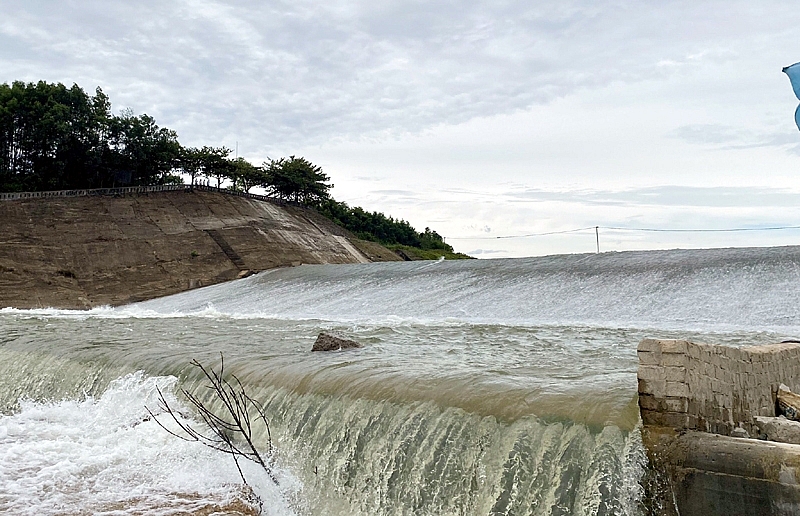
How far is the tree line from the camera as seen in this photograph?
38.2 m

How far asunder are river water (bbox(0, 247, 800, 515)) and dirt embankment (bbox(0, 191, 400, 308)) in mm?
13905

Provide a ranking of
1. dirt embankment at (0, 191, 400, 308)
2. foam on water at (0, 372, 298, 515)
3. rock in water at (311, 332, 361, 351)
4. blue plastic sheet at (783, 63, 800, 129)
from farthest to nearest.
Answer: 1. dirt embankment at (0, 191, 400, 308)
2. rock in water at (311, 332, 361, 351)
3. blue plastic sheet at (783, 63, 800, 129)
4. foam on water at (0, 372, 298, 515)

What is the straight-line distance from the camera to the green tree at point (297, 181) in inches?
1951

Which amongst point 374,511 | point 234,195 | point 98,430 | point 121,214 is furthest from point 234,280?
point 374,511

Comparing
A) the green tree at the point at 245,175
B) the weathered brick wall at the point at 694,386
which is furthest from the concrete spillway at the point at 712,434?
the green tree at the point at 245,175

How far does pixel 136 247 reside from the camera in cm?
3225

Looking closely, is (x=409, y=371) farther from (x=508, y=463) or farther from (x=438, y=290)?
(x=438, y=290)

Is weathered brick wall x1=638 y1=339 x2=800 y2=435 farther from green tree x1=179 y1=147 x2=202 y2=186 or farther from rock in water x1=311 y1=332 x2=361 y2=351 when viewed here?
green tree x1=179 y1=147 x2=202 y2=186

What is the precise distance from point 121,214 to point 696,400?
33.6 meters

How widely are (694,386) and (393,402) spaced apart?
269cm

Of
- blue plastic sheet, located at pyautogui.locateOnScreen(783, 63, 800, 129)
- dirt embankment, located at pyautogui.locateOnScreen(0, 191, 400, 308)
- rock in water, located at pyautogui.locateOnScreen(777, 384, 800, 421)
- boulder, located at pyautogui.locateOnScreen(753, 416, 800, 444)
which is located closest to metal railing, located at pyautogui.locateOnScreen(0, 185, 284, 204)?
dirt embankment, located at pyautogui.locateOnScreen(0, 191, 400, 308)

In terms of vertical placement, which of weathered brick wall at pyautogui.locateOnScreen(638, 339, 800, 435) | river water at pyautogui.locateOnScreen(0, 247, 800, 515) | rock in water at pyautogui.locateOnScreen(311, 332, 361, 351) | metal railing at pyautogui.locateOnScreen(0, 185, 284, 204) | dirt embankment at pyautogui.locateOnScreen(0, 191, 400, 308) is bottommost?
river water at pyautogui.locateOnScreen(0, 247, 800, 515)

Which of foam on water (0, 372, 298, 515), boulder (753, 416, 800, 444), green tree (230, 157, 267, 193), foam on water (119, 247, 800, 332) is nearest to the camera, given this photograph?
boulder (753, 416, 800, 444)

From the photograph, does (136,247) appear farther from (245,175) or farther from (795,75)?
(795,75)
